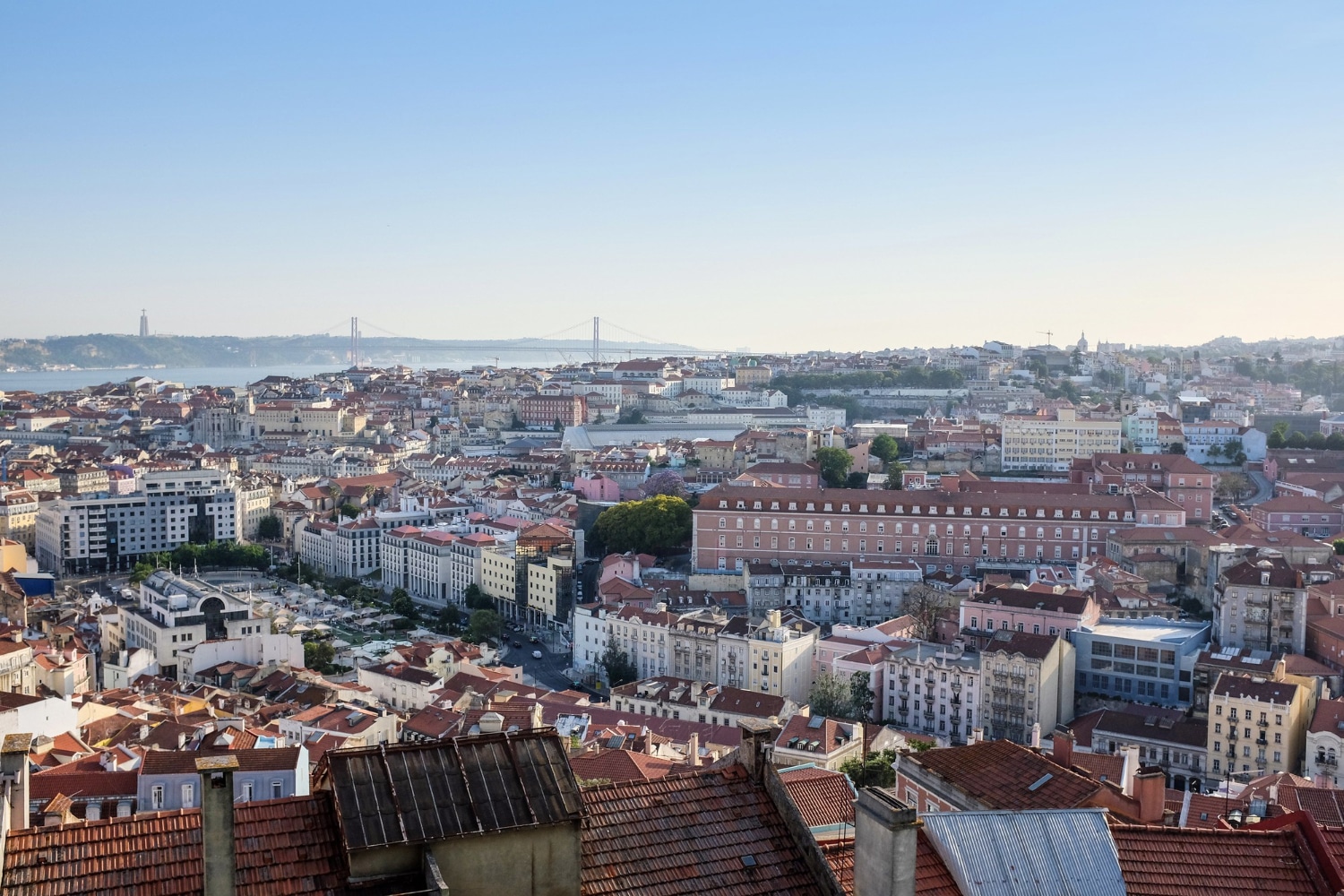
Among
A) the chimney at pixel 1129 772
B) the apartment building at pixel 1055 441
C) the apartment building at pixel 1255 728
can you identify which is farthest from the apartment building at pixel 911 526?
the chimney at pixel 1129 772

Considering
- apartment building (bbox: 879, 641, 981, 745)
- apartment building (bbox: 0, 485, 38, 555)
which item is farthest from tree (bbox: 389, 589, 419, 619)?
apartment building (bbox: 0, 485, 38, 555)

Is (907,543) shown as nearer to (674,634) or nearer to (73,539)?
(674,634)

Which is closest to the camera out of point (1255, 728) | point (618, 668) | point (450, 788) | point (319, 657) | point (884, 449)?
point (450, 788)

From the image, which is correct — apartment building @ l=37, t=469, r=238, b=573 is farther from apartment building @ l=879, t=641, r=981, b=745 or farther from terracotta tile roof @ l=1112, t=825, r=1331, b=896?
terracotta tile roof @ l=1112, t=825, r=1331, b=896

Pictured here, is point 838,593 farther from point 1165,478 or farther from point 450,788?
point 450,788

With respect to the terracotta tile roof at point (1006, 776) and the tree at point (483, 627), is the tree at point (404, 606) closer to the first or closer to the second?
the tree at point (483, 627)

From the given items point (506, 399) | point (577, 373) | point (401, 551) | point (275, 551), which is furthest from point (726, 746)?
point (577, 373)

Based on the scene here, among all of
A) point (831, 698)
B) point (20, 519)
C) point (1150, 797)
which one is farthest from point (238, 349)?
point (1150, 797)

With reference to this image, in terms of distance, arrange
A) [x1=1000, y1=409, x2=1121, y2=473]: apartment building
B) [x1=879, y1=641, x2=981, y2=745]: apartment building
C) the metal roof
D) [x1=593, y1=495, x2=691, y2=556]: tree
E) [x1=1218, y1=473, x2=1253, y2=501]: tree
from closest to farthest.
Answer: the metal roof
[x1=879, y1=641, x2=981, y2=745]: apartment building
[x1=593, y1=495, x2=691, y2=556]: tree
[x1=1218, y1=473, x2=1253, y2=501]: tree
[x1=1000, y1=409, x2=1121, y2=473]: apartment building
